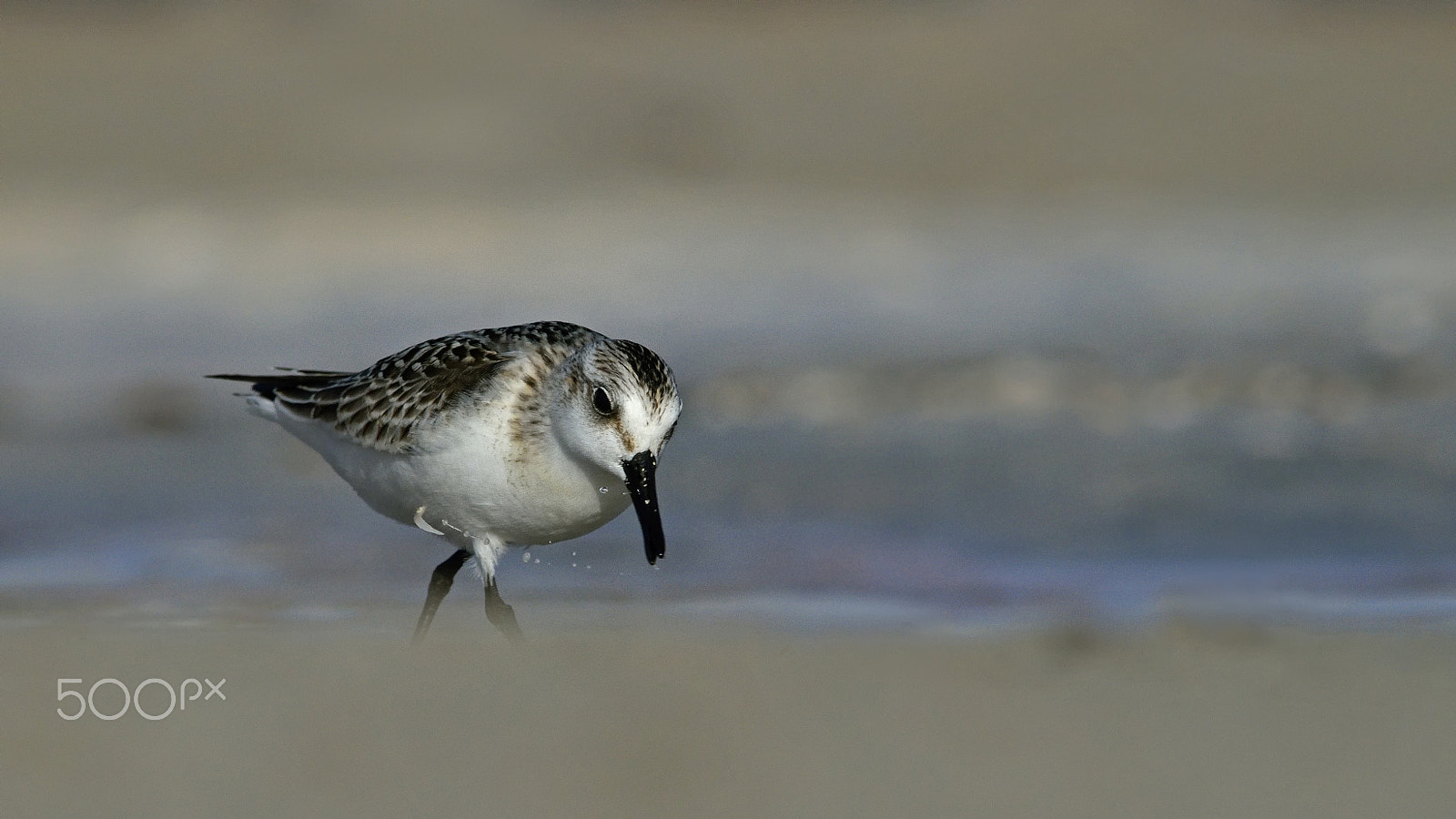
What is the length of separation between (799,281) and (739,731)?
8661 millimetres

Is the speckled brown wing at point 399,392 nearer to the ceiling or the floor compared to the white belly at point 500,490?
nearer to the ceiling

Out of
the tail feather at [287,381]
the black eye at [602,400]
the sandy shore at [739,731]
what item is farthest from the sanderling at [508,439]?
the sandy shore at [739,731]

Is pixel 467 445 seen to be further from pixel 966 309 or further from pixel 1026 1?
pixel 1026 1

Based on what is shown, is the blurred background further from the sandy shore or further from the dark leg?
the sandy shore

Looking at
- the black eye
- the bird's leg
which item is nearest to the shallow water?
the bird's leg

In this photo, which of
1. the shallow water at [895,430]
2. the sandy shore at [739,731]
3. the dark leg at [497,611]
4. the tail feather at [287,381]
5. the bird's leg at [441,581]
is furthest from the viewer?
the tail feather at [287,381]

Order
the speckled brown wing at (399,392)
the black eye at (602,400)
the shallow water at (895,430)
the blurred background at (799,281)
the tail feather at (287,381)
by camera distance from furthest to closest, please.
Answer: the blurred background at (799,281)
the tail feather at (287,381)
the shallow water at (895,430)
the speckled brown wing at (399,392)
the black eye at (602,400)

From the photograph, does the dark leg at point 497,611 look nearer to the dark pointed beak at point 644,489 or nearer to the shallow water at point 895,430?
the dark pointed beak at point 644,489

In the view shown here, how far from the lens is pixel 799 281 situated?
12695mm

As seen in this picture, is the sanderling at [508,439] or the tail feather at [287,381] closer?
the sanderling at [508,439]

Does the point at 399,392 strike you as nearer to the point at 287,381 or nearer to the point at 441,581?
the point at 441,581

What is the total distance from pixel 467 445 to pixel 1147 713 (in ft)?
7.41

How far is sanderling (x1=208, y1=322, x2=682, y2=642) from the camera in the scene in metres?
5.38

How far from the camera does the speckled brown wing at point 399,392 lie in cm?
583
